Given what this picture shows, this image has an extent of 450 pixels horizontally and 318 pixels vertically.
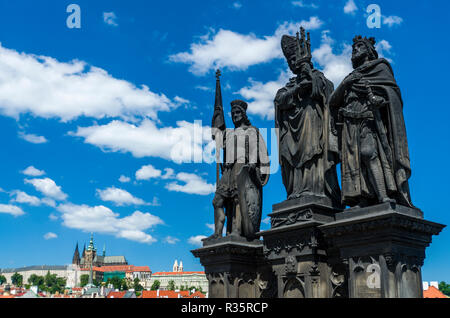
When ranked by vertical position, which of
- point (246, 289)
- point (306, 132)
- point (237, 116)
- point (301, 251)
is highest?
point (237, 116)

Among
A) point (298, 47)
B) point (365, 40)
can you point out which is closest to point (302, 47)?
point (298, 47)

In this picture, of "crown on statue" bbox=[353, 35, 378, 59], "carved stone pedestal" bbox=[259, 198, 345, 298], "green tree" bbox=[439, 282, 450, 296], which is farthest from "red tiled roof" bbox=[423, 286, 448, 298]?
"green tree" bbox=[439, 282, 450, 296]

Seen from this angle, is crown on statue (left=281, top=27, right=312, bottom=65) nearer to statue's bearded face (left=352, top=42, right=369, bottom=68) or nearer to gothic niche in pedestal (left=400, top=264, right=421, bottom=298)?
statue's bearded face (left=352, top=42, right=369, bottom=68)

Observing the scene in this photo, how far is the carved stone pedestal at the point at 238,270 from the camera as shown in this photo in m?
10.0

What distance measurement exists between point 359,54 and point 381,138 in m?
1.71

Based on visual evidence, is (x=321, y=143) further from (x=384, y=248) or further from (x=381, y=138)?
(x=384, y=248)

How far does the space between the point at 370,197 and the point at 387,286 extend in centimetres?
154

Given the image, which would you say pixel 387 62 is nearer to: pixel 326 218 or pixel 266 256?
pixel 326 218

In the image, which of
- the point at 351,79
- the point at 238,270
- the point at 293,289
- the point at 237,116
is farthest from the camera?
the point at 237,116

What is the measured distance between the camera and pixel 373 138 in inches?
315

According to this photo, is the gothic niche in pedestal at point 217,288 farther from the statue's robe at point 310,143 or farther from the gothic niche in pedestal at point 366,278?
the gothic niche in pedestal at point 366,278

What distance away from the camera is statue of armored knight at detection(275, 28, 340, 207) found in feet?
30.2

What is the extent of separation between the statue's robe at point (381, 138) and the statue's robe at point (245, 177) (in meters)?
2.79
